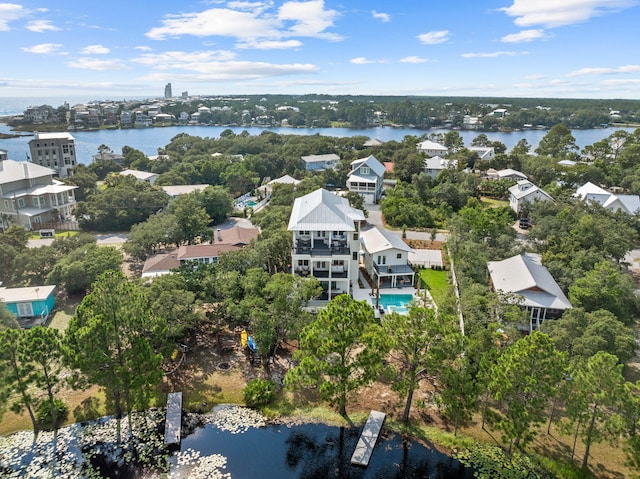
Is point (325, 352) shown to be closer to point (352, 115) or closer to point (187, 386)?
point (187, 386)

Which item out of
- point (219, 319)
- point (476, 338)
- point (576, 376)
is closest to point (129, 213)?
point (219, 319)

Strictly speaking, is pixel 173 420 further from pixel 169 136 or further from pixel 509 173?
pixel 169 136

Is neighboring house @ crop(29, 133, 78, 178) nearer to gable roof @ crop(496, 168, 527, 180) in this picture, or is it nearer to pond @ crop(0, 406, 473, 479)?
pond @ crop(0, 406, 473, 479)

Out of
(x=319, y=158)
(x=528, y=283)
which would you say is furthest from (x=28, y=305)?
(x=319, y=158)

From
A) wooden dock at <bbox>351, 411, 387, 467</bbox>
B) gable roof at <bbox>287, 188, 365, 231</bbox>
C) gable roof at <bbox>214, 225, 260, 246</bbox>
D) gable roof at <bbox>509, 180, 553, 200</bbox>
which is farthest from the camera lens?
gable roof at <bbox>509, 180, 553, 200</bbox>

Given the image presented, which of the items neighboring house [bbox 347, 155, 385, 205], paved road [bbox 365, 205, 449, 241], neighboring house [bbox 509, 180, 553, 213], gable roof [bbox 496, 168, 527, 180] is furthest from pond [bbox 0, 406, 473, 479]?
gable roof [bbox 496, 168, 527, 180]

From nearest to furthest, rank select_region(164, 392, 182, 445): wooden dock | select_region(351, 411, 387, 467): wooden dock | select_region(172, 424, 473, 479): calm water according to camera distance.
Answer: select_region(172, 424, 473, 479): calm water < select_region(351, 411, 387, 467): wooden dock < select_region(164, 392, 182, 445): wooden dock

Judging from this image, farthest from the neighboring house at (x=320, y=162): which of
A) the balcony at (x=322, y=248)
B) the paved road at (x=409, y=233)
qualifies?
the balcony at (x=322, y=248)

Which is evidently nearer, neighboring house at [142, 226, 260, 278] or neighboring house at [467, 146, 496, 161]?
neighboring house at [142, 226, 260, 278]

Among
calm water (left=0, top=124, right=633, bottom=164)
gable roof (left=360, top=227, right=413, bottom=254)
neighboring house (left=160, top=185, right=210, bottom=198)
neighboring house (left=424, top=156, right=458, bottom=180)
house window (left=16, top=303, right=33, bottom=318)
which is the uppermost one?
calm water (left=0, top=124, right=633, bottom=164)
